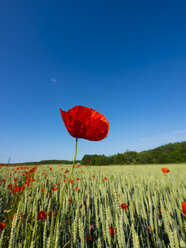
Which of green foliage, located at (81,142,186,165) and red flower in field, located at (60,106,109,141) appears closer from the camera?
red flower in field, located at (60,106,109,141)

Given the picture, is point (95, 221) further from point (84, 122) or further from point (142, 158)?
point (142, 158)

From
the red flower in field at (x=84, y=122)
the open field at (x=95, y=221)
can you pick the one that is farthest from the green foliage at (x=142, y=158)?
the red flower in field at (x=84, y=122)

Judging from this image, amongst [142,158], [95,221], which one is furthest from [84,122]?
[142,158]

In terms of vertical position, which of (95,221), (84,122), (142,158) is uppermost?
(142,158)

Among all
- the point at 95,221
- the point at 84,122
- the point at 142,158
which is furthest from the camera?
the point at 142,158

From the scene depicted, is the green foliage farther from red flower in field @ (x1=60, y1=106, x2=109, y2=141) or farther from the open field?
red flower in field @ (x1=60, y1=106, x2=109, y2=141)

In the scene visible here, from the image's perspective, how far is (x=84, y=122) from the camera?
60 centimetres

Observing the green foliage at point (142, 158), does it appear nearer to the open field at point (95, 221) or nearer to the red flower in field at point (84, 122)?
the open field at point (95, 221)

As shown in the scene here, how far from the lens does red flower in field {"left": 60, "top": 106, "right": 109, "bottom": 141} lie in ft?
1.91

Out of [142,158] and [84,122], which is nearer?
[84,122]

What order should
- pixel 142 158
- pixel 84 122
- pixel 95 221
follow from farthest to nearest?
1. pixel 142 158
2. pixel 95 221
3. pixel 84 122

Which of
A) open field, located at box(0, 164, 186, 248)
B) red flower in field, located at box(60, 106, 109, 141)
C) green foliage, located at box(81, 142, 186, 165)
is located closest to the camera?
red flower in field, located at box(60, 106, 109, 141)

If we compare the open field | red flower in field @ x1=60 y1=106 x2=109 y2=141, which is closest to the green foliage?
the open field

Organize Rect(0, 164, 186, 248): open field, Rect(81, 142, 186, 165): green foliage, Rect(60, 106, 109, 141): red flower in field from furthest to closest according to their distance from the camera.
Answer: Rect(81, 142, 186, 165): green foliage → Rect(0, 164, 186, 248): open field → Rect(60, 106, 109, 141): red flower in field
